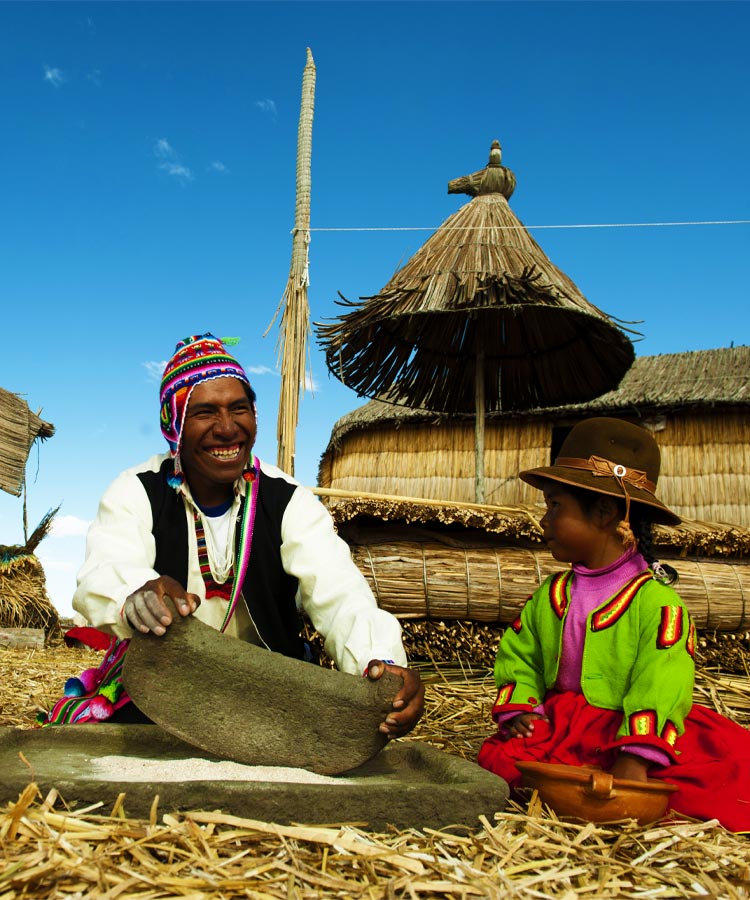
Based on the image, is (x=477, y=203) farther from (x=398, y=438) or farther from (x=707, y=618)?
(x=398, y=438)

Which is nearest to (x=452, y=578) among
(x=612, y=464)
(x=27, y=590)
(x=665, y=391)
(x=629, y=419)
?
(x=612, y=464)

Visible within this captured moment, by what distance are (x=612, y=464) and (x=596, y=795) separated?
3.44ft

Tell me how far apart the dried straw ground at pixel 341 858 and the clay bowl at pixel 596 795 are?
1.5 inches

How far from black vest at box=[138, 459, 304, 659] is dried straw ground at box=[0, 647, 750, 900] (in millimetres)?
946

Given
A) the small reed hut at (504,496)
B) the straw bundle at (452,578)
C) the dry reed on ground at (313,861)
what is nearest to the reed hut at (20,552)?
the small reed hut at (504,496)

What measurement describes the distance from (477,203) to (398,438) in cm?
681

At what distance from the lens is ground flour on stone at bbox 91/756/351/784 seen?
195 cm

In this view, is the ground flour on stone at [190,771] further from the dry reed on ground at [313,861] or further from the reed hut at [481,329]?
the reed hut at [481,329]

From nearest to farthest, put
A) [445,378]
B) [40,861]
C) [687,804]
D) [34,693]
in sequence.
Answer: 1. [40,861]
2. [687,804]
3. [34,693]
4. [445,378]

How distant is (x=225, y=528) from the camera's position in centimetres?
267

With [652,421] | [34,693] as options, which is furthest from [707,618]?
[652,421]

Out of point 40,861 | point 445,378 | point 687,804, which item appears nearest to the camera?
point 40,861

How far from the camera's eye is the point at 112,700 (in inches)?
101

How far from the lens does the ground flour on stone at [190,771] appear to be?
195 cm
